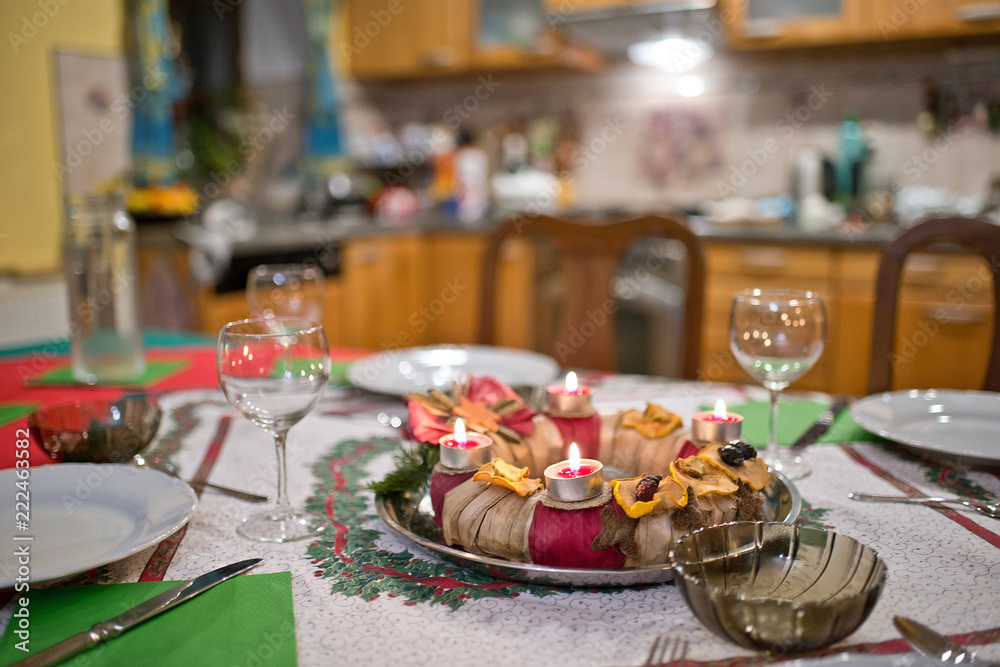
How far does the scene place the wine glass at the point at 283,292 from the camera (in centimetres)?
108

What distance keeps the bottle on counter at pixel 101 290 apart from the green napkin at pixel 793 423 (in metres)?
0.85

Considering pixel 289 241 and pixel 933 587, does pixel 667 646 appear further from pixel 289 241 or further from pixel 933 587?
pixel 289 241

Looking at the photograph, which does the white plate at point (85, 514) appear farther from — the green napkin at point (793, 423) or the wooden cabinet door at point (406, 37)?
the wooden cabinet door at point (406, 37)

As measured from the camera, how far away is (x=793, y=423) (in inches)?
37.9

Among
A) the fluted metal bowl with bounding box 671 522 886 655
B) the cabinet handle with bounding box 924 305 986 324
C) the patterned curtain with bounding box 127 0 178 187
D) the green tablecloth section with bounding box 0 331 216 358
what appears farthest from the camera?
the patterned curtain with bounding box 127 0 178 187

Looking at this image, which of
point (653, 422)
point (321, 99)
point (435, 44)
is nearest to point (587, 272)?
point (653, 422)

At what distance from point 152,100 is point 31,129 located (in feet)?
1.29

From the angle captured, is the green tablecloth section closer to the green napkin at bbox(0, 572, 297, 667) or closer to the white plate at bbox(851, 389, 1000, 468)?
the green napkin at bbox(0, 572, 297, 667)

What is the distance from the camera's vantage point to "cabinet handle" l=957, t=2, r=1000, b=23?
8.33ft

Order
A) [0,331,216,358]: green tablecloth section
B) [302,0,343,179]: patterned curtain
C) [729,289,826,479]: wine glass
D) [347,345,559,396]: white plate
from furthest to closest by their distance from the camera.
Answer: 1. [302,0,343,179]: patterned curtain
2. [0,331,216,358]: green tablecloth section
3. [347,345,559,396]: white plate
4. [729,289,826,479]: wine glass

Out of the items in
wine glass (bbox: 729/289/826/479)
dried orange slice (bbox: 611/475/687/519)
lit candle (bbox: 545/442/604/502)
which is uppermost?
wine glass (bbox: 729/289/826/479)

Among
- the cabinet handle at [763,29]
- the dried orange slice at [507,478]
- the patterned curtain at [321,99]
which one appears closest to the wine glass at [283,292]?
the dried orange slice at [507,478]

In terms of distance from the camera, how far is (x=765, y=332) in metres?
0.80

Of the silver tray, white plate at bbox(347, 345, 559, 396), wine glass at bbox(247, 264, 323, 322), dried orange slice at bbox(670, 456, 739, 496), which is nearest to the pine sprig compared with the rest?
the silver tray
